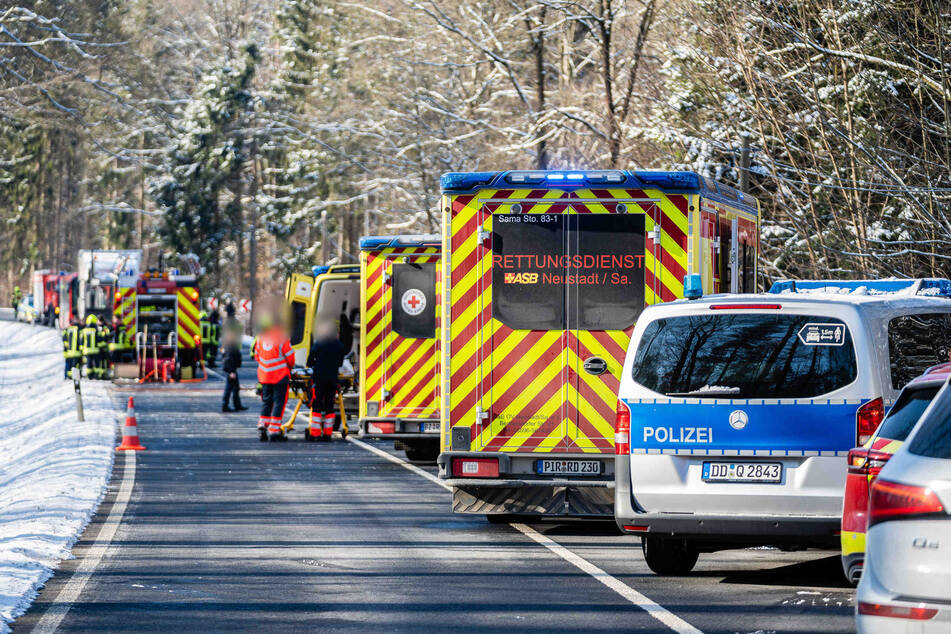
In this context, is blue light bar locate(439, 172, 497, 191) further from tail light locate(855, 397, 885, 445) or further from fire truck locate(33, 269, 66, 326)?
fire truck locate(33, 269, 66, 326)

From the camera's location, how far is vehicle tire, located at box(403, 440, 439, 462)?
20734mm

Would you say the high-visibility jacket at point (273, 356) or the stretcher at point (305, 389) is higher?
the high-visibility jacket at point (273, 356)

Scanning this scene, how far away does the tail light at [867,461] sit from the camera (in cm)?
789

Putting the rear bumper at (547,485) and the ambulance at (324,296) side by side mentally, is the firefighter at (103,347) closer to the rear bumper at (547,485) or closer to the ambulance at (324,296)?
the ambulance at (324,296)

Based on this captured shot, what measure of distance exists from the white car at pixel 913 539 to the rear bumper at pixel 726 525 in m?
3.87

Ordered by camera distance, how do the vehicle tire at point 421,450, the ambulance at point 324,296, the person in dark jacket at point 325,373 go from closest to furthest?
the vehicle tire at point 421,450
the person in dark jacket at point 325,373
the ambulance at point 324,296

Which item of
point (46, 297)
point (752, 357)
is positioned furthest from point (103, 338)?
point (46, 297)

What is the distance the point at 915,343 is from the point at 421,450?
30.8ft

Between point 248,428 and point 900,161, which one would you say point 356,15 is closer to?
point 248,428

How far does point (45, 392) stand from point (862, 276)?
889 inches

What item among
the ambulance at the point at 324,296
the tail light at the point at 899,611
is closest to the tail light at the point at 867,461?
the tail light at the point at 899,611

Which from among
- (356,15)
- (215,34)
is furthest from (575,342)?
(215,34)

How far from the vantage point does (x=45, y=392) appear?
3906 centimetres

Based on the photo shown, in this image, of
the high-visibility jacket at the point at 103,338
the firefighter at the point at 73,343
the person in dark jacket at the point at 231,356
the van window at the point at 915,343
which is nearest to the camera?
the van window at the point at 915,343
